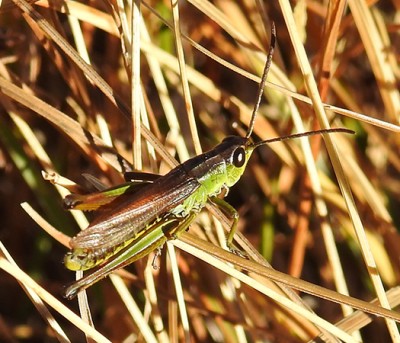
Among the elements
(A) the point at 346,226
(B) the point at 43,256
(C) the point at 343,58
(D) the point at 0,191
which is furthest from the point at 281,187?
(D) the point at 0,191

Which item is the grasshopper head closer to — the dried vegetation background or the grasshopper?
the grasshopper

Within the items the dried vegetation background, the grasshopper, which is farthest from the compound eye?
the dried vegetation background

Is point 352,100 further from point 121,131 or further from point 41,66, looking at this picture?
point 41,66

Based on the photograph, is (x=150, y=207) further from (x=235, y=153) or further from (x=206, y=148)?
(x=206, y=148)

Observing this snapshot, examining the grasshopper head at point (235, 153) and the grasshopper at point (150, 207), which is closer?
the grasshopper at point (150, 207)

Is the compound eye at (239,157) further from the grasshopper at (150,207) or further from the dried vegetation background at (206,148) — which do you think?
the dried vegetation background at (206,148)

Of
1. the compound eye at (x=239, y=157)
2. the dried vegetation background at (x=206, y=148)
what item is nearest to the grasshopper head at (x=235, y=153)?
the compound eye at (x=239, y=157)
